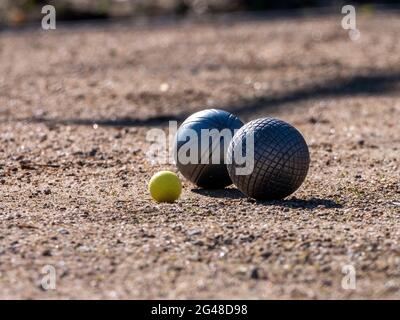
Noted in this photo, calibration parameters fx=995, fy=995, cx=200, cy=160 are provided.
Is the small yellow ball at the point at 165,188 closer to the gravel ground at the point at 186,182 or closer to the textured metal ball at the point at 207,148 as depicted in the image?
the gravel ground at the point at 186,182

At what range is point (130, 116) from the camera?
13.4 meters

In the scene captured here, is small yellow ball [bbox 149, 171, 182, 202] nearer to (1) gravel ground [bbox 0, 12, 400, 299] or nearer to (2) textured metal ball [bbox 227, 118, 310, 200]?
(1) gravel ground [bbox 0, 12, 400, 299]

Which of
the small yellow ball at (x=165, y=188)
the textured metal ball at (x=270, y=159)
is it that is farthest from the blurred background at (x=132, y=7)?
the textured metal ball at (x=270, y=159)

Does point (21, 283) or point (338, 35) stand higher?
point (338, 35)

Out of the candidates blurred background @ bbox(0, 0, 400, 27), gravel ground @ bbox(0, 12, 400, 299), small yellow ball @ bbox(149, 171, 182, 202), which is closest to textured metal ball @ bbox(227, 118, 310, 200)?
gravel ground @ bbox(0, 12, 400, 299)

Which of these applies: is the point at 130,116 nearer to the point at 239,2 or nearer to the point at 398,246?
the point at 398,246

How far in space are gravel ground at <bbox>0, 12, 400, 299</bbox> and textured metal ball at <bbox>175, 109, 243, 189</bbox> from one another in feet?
0.50

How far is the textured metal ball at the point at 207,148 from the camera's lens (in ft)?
29.9

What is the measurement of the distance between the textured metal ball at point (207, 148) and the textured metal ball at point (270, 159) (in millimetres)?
511

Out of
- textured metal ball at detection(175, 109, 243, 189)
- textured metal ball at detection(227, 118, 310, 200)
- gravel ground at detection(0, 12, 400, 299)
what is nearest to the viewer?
gravel ground at detection(0, 12, 400, 299)

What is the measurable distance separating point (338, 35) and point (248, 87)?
5.34m

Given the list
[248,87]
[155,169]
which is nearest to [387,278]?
[155,169]

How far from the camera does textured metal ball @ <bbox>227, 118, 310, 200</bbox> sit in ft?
27.7

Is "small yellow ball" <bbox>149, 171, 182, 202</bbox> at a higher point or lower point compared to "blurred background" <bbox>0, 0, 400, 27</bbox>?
lower
